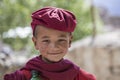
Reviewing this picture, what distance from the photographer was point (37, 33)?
1.72 m

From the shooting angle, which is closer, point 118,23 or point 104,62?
point 104,62

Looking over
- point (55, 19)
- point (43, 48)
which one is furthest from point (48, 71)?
point (55, 19)

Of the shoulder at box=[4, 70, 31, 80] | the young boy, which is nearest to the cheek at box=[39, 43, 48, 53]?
the young boy

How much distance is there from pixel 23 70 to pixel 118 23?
1337 cm

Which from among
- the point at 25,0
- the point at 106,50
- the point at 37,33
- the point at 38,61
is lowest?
the point at 106,50

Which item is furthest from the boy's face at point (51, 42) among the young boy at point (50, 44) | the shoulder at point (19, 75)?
the shoulder at point (19, 75)

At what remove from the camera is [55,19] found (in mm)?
1659

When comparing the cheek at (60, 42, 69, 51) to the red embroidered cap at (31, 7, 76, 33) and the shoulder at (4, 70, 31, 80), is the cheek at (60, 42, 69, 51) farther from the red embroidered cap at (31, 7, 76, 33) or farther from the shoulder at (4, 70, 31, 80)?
the shoulder at (4, 70, 31, 80)

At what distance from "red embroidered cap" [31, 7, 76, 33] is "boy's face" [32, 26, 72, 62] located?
0.03 meters

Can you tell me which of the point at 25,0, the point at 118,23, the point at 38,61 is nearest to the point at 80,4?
the point at 25,0

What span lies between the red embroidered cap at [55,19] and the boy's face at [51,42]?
0.03 m

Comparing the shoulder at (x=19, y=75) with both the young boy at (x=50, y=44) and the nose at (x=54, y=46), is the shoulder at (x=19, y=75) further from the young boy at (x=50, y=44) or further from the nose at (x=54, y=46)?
the nose at (x=54, y=46)

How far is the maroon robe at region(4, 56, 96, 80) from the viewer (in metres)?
1.70

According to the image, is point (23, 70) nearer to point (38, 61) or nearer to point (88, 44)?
point (38, 61)
